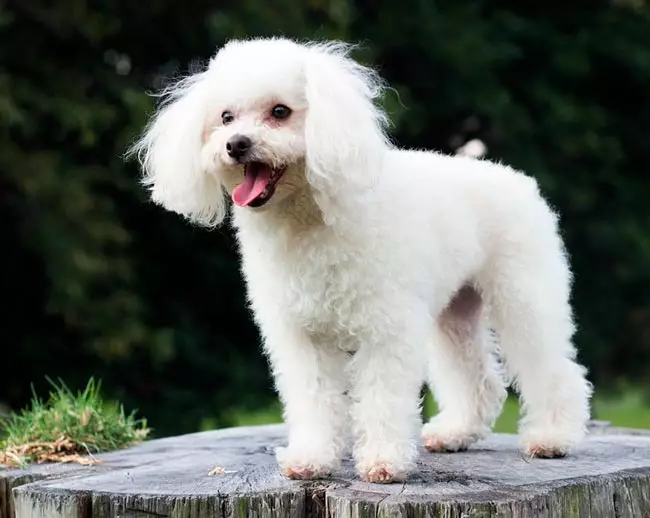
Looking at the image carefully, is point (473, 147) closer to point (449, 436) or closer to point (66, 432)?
point (449, 436)

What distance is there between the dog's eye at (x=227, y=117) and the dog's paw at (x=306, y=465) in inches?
47.7

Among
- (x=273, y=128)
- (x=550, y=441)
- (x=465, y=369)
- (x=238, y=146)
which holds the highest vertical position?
(x=273, y=128)

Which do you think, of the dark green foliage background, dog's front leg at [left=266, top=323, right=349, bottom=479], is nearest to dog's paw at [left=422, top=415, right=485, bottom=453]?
dog's front leg at [left=266, top=323, right=349, bottom=479]

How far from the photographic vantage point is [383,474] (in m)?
3.74

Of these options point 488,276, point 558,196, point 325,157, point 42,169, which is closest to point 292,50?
point 325,157

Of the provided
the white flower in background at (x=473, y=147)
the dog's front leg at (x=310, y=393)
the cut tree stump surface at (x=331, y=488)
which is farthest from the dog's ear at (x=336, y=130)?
the white flower in background at (x=473, y=147)

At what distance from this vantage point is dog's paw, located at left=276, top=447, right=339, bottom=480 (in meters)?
3.81

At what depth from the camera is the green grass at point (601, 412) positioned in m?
11.4

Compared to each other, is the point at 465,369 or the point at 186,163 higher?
the point at 186,163

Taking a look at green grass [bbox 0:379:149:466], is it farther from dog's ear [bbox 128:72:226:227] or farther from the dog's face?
the dog's face

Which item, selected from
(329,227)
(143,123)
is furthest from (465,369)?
(143,123)

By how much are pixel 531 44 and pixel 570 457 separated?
1007 centimetres

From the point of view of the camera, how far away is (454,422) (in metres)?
4.83

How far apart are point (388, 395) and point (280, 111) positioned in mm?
1084
